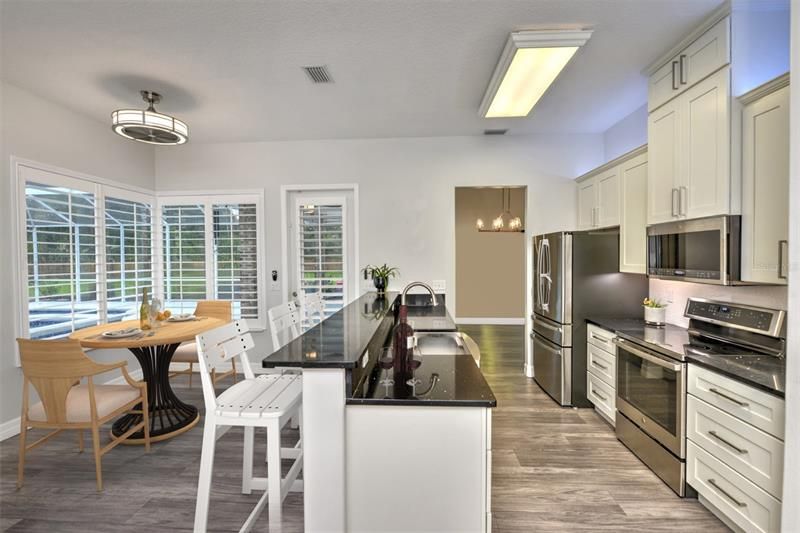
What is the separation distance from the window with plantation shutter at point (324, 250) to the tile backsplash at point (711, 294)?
3105 mm

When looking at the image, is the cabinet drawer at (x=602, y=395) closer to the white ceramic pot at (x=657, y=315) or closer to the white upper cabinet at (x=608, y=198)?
the white ceramic pot at (x=657, y=315)

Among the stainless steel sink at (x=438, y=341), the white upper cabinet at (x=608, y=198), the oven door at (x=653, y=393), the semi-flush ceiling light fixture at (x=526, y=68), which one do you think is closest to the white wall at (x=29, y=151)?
the stainless steel sink at (x=438, y=341)

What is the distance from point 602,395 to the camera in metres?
2.80

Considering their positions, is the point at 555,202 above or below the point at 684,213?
above

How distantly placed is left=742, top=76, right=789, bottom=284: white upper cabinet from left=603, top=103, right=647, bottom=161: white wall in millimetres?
1456

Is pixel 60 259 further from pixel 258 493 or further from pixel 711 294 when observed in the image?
pixel 711 294

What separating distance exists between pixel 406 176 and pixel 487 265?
3878mm

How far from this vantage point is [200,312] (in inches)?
146

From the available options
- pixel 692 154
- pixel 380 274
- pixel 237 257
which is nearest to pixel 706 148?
pixel 692 154

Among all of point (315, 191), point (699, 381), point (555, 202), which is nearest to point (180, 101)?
point (315, 191)

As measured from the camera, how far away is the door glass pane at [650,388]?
6.56ft

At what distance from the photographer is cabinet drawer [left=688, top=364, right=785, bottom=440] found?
146 cm

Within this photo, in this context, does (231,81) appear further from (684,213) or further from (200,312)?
(684,213)

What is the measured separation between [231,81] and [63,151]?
1793 mm
